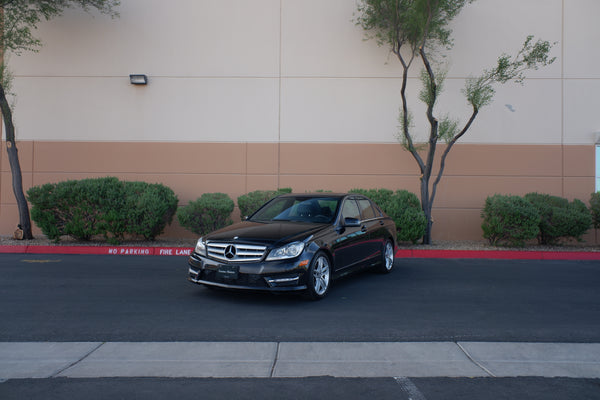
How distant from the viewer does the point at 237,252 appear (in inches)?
253

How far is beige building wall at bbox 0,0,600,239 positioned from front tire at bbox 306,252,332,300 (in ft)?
24.5

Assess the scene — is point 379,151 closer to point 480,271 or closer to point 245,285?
point 480,271

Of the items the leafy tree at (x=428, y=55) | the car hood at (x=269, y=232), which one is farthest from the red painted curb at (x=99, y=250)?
the leafy tree at (x=428, y=55)

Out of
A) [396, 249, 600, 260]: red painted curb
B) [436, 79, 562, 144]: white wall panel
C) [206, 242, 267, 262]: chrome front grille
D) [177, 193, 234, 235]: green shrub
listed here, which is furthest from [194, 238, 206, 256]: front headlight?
[436, 79, 562, 144]: white wall panel

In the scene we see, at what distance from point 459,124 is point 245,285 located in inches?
397

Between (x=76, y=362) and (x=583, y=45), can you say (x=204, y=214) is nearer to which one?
(x=76, y=362)

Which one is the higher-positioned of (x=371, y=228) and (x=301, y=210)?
(x=301, y=210)

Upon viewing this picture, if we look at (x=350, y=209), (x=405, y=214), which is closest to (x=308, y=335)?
Result: (x=350, y=209)

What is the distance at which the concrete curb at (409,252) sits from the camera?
37.4 ft

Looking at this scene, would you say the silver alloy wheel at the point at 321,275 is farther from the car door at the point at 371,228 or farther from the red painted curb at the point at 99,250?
the red painted curb at the point at 99,250

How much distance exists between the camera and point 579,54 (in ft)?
46.0

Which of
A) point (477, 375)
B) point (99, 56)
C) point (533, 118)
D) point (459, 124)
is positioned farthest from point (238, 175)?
point (477, 375)

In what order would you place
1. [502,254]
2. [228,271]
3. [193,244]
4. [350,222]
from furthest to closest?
[193,244] < [502,254] < [350,222] < [228,271]

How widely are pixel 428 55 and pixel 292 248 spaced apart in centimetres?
984
